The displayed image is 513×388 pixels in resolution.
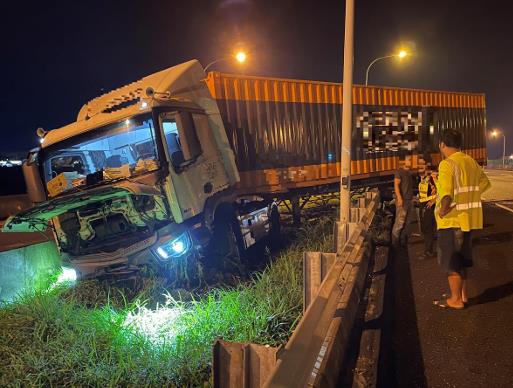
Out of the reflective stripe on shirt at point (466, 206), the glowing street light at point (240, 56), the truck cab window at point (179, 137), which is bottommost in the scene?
the reflective stripe on shirt at point (466, 206)

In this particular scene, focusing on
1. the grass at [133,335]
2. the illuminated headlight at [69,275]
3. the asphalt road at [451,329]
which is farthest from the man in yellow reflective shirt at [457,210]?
the illuminated headlight at [69,275]

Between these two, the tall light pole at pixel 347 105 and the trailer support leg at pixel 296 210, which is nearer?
the tall light pole at pixel 347 105

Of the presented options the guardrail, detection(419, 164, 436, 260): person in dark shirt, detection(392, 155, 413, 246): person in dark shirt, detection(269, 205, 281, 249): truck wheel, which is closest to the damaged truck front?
detection(269, 205, 281, 249): truck wheel

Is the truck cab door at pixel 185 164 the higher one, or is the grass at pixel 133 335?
the truck cab door at pixel 185 164

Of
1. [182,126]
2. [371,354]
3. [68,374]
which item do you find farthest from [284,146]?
[68,374]

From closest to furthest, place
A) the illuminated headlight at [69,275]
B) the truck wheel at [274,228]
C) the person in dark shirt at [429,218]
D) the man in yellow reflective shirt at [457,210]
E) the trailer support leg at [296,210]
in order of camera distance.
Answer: the man in yellow reflective shirt at [457,210]
the illuminated headlight at [69,275]
the person in dark shirt at [429,218]
the truck wheel at [274,228]
the trailer support leg at [296,210]

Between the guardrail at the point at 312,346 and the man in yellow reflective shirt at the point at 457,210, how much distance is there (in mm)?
938

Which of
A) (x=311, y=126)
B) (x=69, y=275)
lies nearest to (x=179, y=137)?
(x=69, y=275)

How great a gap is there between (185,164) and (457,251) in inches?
136

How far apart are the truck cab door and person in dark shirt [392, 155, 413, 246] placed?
11.3ft

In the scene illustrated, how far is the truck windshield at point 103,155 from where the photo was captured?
4895 mm

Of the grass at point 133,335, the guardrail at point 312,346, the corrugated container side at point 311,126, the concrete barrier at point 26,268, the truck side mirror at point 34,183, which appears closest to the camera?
the guardrail at point 312,346

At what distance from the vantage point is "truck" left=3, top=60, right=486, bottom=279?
4.76 m

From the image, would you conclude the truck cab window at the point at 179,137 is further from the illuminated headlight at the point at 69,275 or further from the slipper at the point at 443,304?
the slipper at the point at 443,304
